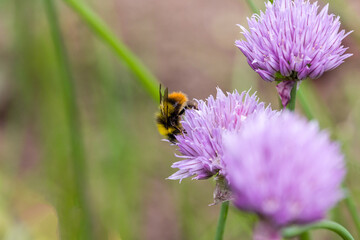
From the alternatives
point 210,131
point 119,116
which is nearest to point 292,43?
point 210,131

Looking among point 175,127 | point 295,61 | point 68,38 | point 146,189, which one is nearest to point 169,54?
point 68,38

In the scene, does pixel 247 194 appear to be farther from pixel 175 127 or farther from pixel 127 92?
pixel 127 92

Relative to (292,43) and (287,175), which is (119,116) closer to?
(292,43)

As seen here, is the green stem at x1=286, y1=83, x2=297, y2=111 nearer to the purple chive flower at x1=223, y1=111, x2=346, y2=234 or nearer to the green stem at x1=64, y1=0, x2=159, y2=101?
the purple chive flower at x1=223, y1=111, x2=346, y2=234

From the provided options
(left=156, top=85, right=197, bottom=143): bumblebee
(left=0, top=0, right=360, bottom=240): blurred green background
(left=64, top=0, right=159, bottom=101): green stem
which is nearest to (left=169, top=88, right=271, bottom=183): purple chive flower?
(left=156, top=85, right=197, bottom=143): bumblebee

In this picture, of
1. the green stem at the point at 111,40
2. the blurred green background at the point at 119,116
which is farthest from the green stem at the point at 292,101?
the blurred green background at the point at 119,116

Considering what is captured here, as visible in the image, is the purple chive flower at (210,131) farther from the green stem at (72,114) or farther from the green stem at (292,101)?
the green stem at (72,114)
